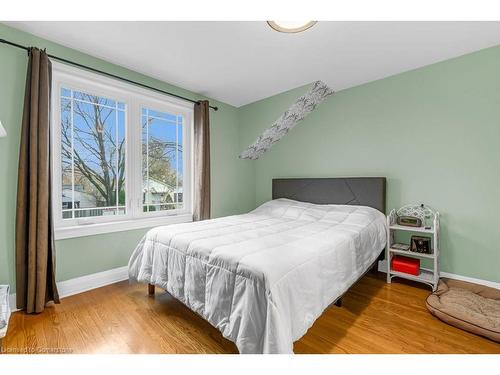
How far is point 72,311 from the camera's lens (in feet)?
6.28

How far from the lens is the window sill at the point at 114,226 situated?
7.18ft

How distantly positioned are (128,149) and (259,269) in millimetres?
2195

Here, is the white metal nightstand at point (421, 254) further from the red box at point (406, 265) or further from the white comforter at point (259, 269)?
the white comforter at point (259, 269)

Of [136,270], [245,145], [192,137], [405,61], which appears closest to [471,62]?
[405,61]

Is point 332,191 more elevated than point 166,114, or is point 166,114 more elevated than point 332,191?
point 166,114

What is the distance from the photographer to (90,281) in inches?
91.7

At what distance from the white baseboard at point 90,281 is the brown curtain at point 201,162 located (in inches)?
42.5

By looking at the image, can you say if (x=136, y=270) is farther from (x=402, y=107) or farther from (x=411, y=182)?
(x=402, y=107)

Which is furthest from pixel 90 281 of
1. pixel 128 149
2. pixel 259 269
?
pixel 259 269

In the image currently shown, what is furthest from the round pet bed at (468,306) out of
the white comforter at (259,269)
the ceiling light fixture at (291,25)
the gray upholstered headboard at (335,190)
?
the ceiling light fixture at (291,25)

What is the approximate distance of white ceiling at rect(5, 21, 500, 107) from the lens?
1894 mm

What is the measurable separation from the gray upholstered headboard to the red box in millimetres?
549
